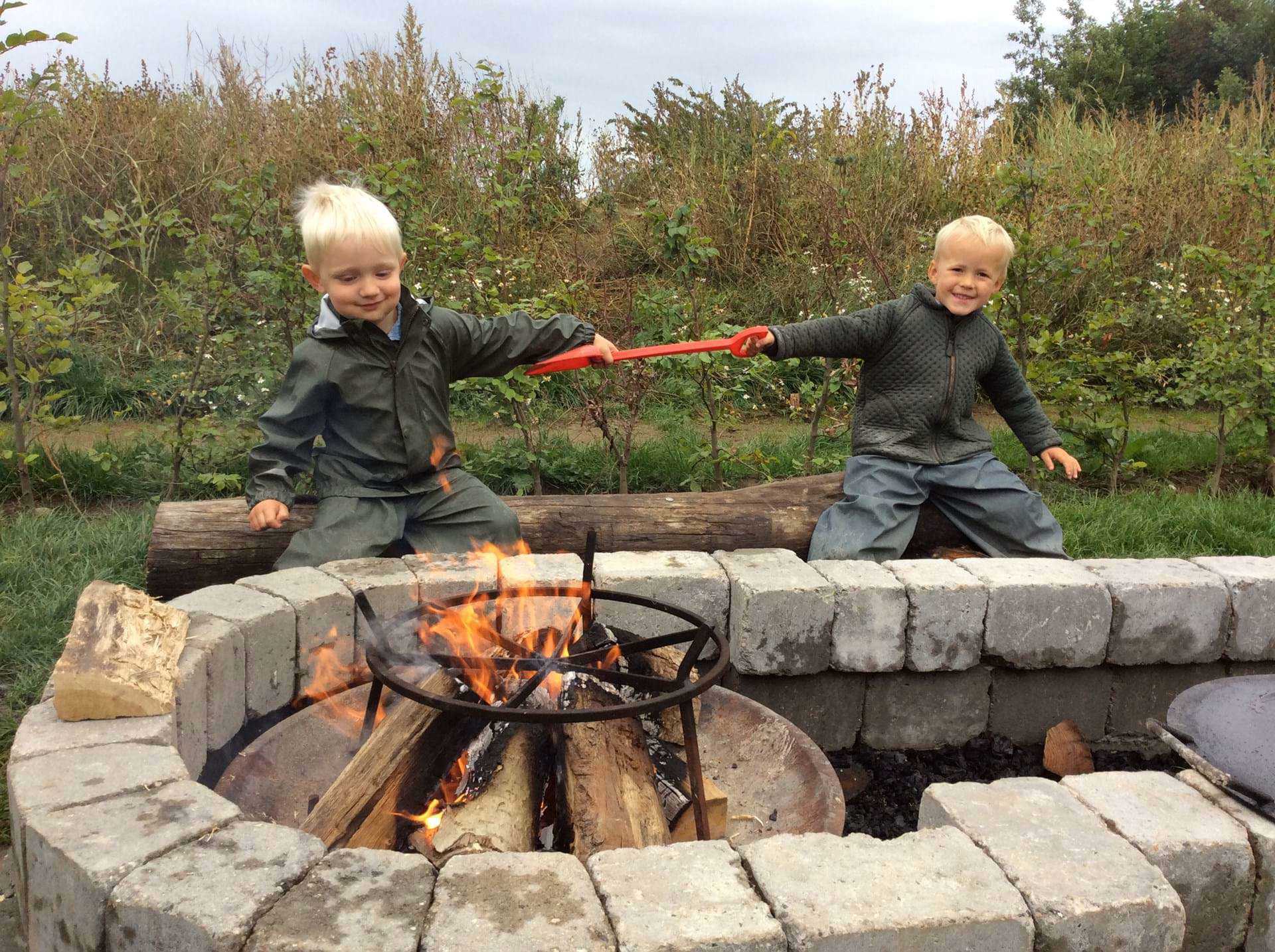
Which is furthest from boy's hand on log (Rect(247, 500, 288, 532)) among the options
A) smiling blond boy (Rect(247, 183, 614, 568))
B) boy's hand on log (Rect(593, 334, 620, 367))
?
boy's hand on log (Rect(593, 334, 620, 367))

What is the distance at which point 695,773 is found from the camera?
2.14m

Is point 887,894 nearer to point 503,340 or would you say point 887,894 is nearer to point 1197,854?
point 1197,854

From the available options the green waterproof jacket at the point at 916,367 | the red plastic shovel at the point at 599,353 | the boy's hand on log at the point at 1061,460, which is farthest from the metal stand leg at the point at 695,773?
the boy's hand on log at the point at 1061,460

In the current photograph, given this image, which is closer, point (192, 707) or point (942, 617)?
point (192, 707)

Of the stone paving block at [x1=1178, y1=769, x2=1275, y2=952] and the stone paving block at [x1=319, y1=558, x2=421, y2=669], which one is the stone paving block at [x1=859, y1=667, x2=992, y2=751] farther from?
the stone paving block at [x1=319, y1=558, x2=421, y2=669]

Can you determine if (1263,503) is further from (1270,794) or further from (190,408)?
(190,408)

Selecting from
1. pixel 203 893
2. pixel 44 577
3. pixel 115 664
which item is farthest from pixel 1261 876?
pixel 44 577

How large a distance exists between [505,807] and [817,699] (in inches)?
49.8

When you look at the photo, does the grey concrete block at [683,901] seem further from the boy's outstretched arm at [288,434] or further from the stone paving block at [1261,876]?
the boy's outstretched arm at [288,434]

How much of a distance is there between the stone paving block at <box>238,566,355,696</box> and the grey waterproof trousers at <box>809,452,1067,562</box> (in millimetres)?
1737

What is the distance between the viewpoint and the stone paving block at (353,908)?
148 centimetres

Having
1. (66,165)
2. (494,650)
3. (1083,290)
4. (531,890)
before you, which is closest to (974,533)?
(494,650)

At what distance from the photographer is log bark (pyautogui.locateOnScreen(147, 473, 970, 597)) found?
3.35 m

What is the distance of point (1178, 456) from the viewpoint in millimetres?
A: 6035
